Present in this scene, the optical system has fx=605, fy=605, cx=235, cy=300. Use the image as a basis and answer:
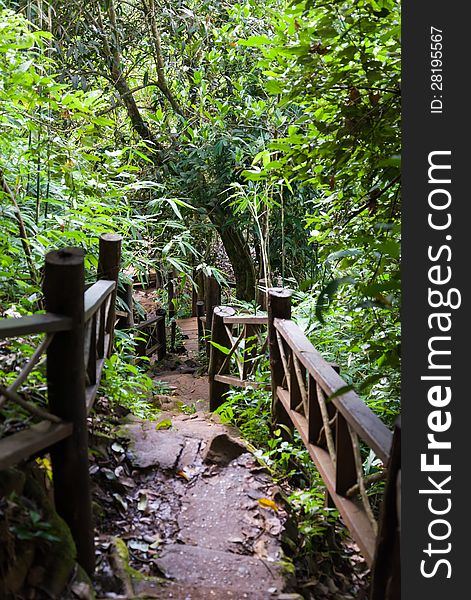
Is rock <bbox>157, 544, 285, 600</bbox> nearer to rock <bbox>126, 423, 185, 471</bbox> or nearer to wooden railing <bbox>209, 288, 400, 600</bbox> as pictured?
wooden railing <bbox>209, 288, 400, 600</bbox>

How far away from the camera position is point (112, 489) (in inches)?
126

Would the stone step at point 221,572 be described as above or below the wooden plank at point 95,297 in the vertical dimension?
below

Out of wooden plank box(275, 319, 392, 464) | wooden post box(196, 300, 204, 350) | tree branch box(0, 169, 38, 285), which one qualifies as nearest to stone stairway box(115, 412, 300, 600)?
wooden plank box(275, 319, 392, 464)

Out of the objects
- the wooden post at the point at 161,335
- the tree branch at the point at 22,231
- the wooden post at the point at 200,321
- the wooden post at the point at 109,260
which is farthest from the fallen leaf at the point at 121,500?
the wooden post at the point at 161,335

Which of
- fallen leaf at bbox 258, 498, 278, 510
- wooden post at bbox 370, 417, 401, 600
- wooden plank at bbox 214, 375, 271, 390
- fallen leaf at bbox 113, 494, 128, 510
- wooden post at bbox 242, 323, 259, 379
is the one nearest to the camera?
wooden post at bbox 370, 417, 401, 600

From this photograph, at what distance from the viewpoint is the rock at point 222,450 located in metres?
3.90

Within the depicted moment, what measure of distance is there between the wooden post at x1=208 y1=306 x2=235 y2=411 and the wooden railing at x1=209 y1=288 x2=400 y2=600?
0.20 meters

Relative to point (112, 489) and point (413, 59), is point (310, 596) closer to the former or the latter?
point (112, 489)

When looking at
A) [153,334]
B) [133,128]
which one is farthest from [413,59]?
[153,334]

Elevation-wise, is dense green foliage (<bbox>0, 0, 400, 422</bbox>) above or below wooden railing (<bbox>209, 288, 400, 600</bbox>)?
above

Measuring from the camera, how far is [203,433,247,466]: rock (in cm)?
390

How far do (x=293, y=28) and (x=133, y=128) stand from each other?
16.2ft

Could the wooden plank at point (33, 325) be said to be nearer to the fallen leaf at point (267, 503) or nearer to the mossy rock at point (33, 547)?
the mossy rock at point (33, 547)

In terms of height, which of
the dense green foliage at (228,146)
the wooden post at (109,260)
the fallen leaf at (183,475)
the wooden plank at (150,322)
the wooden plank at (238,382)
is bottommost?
the fallen leaf at (183,475)
